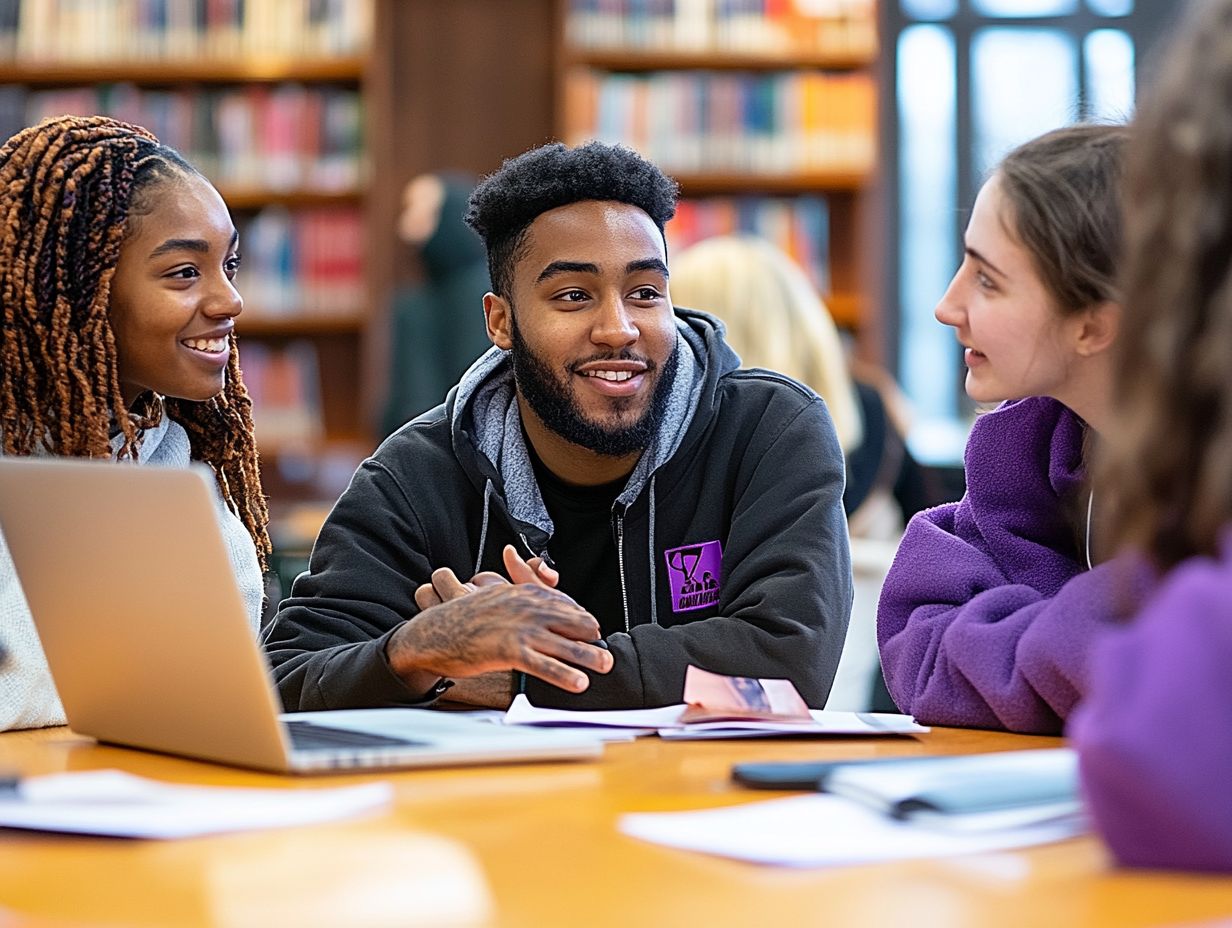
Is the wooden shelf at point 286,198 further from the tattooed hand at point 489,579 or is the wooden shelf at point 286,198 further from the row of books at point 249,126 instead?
the tattooed hand at point 489,579

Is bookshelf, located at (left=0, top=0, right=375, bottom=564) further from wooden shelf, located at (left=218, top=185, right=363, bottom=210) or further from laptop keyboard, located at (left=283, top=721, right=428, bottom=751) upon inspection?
laptop keyboard, located at (left=283, top=721, right=428, bottom=751)

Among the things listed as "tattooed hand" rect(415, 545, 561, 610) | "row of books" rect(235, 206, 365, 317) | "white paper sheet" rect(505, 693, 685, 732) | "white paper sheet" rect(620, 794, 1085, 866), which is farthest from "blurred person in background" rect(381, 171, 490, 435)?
"white paper sheet" rect(620, 794, 1085, 866)

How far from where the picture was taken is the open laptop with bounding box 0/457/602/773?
118 centimetres

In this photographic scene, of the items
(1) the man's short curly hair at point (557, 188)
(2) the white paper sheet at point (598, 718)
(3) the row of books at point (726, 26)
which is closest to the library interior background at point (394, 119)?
(3) the row of books at point (726, 26)

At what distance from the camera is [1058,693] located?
4.75ft

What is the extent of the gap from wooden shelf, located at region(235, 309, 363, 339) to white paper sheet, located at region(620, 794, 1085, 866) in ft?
14.6

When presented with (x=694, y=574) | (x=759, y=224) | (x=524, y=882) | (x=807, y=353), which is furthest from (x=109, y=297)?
(x=759, y=224)

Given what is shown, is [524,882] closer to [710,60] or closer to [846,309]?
[846,309]

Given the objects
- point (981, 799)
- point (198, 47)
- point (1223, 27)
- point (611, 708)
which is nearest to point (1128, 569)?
point (981, 799)

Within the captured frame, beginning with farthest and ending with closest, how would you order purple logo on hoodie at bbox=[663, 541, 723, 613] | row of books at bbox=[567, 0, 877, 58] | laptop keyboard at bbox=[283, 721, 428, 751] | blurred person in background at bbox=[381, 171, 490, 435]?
row of books at bbox=[567, 0, 877, 58] → blurred person in background at bbox=[381, 171, 490, 435] → purple logo on hoodie at bbox=[663, 541, 723, 613] → laptop keyboard at bbox=[283, 721, 428, 751]

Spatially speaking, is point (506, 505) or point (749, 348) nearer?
point (506, 505)

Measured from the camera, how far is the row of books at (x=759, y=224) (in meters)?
5.35

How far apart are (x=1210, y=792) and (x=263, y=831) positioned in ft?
1.85

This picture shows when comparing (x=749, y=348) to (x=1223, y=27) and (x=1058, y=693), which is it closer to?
(x=1058, y=693)
